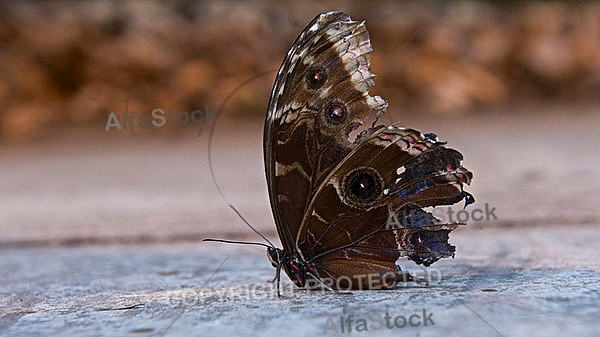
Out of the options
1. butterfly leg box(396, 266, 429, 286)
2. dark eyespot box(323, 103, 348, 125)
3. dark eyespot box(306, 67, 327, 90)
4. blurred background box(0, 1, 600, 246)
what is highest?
blurred background box(0, 1, 600, 246)

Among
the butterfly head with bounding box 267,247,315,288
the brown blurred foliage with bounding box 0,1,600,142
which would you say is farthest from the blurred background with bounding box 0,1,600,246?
the butterfly head with bounding box 267,247,315,288

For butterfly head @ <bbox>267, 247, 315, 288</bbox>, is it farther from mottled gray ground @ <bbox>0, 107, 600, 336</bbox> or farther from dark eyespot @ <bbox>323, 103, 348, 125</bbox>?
dark eyespot @ <bbox>323, 103, 348, 125</bbox>

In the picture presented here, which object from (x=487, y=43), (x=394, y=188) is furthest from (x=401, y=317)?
(x=487, y=43)

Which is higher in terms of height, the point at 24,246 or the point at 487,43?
the point at 487,43

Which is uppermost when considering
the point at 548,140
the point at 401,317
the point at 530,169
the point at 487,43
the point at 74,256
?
the point at 487,43

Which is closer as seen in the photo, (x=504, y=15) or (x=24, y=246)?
(x=24, y=246)

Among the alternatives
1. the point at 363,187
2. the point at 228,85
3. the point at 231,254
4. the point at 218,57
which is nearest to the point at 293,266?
the point at 363,187

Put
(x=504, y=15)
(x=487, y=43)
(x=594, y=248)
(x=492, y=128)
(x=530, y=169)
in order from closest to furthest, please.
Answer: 1. (x=594, y=248)
2. (x=530, y=169)
3. (x=492, y=128)
4. (x=487, y=43)
5. (x=504, y=15)

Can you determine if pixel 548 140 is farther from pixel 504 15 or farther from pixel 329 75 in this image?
pixel 329 75
